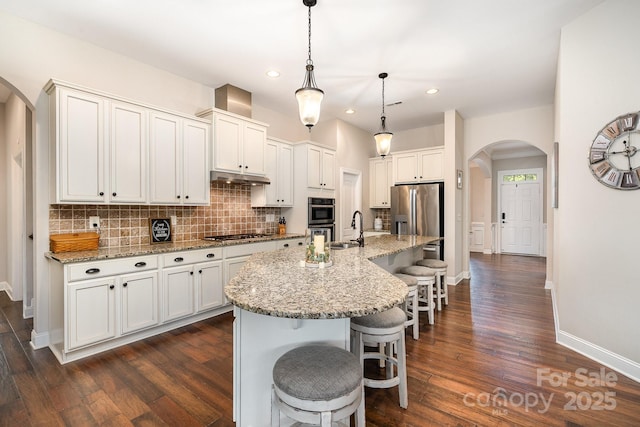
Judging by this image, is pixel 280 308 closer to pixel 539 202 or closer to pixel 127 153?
pixel 127 153

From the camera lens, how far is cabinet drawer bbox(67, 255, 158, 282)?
238cm

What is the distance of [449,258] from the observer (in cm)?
498

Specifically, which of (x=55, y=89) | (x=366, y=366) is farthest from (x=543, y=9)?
(x=55, y=89)

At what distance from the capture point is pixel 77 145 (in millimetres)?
2580

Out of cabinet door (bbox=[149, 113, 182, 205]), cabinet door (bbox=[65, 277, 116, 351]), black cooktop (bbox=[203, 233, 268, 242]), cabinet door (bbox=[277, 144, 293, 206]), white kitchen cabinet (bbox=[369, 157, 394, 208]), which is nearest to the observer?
cabinet door (bbox=[65, 277, 116, 351])

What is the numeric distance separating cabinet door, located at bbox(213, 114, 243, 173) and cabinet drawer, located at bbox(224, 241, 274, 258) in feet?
3.21

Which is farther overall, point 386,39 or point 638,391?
point 386,39

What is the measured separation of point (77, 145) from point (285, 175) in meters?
2.57

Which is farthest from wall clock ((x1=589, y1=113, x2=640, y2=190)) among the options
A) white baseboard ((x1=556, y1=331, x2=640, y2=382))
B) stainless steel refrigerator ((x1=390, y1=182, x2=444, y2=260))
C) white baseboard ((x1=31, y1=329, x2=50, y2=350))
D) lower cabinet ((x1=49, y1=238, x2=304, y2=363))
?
white baseboard ((x1=31, y1=329, x2=50, y2=350))

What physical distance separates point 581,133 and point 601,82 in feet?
1.35

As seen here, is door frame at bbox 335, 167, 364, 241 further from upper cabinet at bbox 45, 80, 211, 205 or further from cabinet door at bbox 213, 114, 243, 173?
upper cabinet at bbox 45, 80, 211, 205

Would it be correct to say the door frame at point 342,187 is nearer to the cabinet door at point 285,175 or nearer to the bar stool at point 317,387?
the cabinet door at point 285,175

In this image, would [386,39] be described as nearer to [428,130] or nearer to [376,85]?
[376,85]

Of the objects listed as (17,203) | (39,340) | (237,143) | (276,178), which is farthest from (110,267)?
(17,203)
